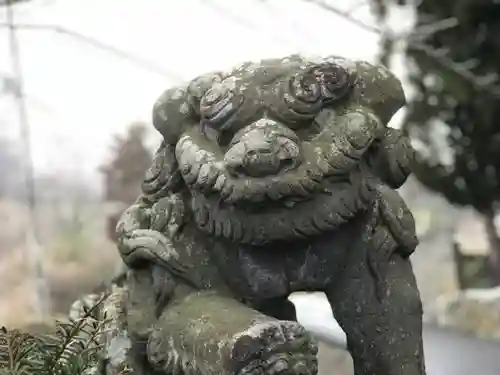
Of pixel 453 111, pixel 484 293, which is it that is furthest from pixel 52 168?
pixel 484 293

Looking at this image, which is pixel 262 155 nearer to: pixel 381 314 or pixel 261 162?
pixel 261 162

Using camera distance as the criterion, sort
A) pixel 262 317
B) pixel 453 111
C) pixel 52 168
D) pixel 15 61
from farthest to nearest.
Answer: pixel 453 111, pixel 52 168, pixel 15 61, pixel 262 317

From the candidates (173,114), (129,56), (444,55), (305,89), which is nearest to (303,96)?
(305,89)

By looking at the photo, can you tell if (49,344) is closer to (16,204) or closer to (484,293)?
(16,204)

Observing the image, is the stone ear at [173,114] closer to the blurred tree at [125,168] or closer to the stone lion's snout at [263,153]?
the stone lion's snout at [263,153]

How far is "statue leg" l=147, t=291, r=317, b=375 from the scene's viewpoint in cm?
49

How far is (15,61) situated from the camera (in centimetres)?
188

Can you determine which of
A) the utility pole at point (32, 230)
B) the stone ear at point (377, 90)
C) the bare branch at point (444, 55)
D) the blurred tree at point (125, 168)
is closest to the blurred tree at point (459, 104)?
the bare branch at point (444, 55)

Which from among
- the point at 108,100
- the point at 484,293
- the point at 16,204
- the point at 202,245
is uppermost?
the point at 202,245

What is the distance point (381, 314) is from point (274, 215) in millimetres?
123

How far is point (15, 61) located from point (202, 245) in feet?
4.57

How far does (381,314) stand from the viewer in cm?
61

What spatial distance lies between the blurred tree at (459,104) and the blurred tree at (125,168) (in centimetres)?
73

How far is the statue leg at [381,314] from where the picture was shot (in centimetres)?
61
